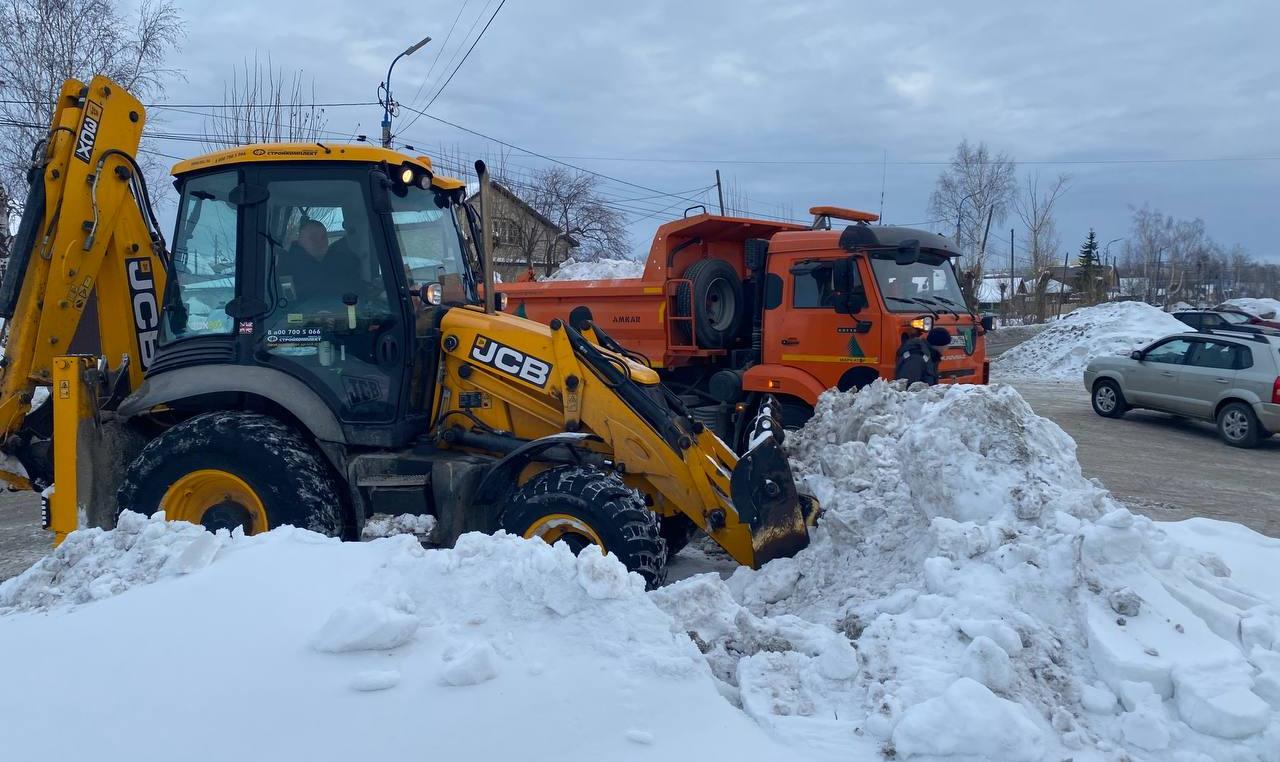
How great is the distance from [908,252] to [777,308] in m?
1.33

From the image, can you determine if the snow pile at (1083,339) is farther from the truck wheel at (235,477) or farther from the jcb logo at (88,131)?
the jcb logo at (88,131)

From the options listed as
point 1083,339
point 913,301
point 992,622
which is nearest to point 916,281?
point 913,301

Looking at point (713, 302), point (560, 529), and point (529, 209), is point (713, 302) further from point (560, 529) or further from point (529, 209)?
point (529, 209)

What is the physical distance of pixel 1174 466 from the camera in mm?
10586

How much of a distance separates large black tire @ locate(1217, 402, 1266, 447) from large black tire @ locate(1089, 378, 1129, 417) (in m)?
1.85

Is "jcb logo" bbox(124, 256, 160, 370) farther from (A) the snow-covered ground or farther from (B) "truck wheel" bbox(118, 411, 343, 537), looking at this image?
(A) the snow-covered ground

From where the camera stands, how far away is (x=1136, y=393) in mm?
13906

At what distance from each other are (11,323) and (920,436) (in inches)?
229

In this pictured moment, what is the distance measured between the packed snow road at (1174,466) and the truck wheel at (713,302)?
379cm

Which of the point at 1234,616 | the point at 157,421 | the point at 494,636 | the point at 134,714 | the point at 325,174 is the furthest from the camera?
the point at 157,421

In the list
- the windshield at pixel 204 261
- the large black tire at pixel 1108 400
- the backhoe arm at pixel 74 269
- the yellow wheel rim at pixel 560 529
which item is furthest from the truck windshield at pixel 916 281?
the large black tire at pixel 1108 400

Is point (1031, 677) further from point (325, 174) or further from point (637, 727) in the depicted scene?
point (325, 174)

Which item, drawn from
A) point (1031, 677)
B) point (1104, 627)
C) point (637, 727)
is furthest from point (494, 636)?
point (1104, 627)

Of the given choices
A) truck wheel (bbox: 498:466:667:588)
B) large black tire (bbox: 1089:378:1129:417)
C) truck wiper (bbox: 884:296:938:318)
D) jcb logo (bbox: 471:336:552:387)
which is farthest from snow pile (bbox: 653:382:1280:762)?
large black tire (bbox: 1089:378:1129:417)
